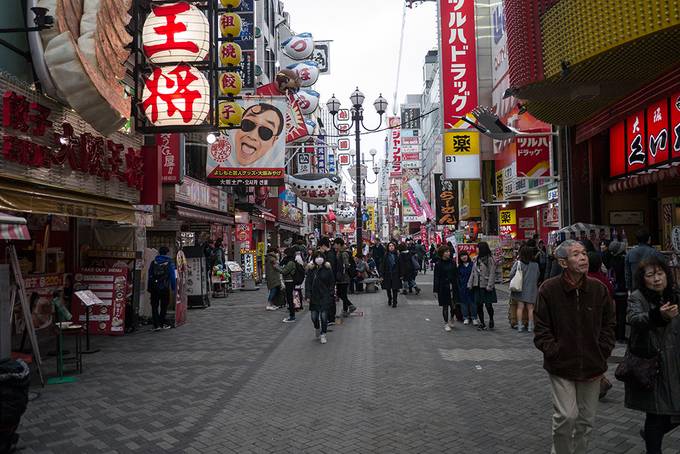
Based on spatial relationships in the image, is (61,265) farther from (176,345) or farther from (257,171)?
(257,171)

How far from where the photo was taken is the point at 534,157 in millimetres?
16172

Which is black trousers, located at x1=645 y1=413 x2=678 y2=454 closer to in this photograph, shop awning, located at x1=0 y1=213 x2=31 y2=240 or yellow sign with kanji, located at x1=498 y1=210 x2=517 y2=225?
shop awning, located at x1=0 y1=213 x2=31 y2=240

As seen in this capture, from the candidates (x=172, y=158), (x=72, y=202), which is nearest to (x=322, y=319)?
(x=72, y=202)

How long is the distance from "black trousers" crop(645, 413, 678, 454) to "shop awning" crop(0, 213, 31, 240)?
17.8ft

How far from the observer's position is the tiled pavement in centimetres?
498

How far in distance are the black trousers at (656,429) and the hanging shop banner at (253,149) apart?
15.1 metres

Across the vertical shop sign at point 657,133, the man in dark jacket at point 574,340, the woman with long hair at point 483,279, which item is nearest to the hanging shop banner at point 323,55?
the vertical shop sign at point 657,133

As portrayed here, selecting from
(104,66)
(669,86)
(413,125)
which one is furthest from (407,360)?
(413,125)

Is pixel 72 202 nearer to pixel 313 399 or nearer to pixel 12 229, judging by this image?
pixel 12 229

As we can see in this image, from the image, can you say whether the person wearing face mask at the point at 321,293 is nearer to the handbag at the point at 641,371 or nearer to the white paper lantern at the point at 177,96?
the white paper lantern at the point at 177,96

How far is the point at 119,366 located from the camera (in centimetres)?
838

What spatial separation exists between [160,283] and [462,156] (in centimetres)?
1515

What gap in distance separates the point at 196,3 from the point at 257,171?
6.92 m

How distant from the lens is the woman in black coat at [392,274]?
1508 cm
